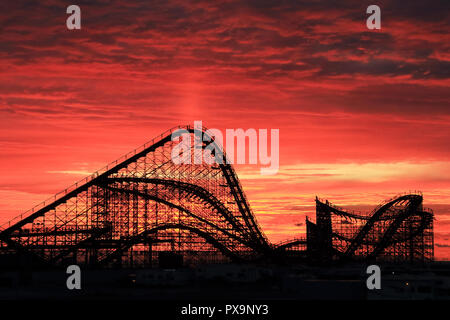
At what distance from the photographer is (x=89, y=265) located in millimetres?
48938

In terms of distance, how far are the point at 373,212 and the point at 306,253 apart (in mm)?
6231

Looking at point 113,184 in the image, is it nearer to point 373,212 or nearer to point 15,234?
point 15,234

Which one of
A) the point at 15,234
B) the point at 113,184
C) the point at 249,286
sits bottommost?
the point at 249,286
